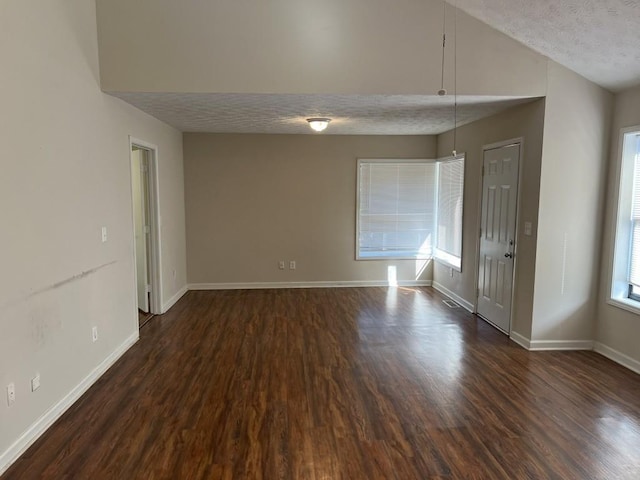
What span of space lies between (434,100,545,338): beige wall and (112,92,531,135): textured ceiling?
0.52 ft

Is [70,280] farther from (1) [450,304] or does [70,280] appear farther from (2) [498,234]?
(1) [450,304]

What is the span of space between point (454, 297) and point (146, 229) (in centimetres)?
418

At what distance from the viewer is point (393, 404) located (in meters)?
2.96

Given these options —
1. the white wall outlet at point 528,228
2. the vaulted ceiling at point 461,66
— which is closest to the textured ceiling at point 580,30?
the vaulted ceiling at point 461,66

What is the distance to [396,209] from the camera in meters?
6.64

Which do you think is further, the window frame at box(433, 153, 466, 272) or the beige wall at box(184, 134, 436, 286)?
the beige wall at box(184, 134, 436, 286)

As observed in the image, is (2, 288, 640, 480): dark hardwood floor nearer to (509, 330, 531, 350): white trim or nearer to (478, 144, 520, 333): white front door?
(509, 330, 531, 350): white trim

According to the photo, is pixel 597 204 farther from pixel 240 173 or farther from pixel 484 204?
Answer: pixel 240 173

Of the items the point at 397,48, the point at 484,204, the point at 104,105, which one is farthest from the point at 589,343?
the point at 104,105

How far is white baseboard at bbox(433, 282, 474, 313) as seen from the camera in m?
5.33

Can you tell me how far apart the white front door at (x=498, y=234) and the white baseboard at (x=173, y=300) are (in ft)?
12.9

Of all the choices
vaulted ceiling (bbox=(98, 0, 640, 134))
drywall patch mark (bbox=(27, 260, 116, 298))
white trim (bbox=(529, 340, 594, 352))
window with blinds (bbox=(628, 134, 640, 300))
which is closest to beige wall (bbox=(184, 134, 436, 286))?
vaulted ceiling (bbox=(98, 0, 640, 134))

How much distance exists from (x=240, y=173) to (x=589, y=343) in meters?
4.91

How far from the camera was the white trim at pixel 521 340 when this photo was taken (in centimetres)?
402
